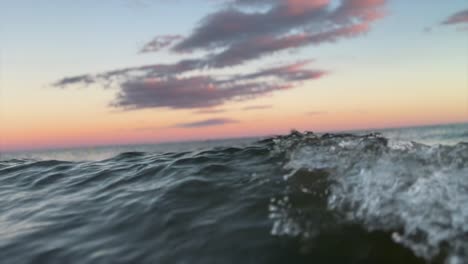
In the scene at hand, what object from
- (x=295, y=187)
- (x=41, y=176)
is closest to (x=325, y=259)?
(x=295, y=187)

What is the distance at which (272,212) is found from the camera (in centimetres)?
692

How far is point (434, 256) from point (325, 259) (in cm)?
134

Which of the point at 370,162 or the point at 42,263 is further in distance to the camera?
the point at 370,162

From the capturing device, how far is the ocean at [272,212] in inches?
215

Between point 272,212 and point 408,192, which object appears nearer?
point 408,192

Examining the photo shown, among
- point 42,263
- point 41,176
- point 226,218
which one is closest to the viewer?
point 42,263

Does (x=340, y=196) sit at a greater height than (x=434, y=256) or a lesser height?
greater

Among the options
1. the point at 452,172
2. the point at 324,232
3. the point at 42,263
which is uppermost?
the point at 452,172

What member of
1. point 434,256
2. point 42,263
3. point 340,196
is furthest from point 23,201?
point 434,256

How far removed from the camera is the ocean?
5469 millimetres

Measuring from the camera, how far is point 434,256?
16.2 feet

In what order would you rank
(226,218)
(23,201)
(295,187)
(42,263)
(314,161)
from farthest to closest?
(23,201), (314,161), (295,187), (226,218), (42,263)

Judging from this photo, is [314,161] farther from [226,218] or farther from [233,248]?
[233,248]

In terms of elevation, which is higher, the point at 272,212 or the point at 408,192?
the point at 408,192
